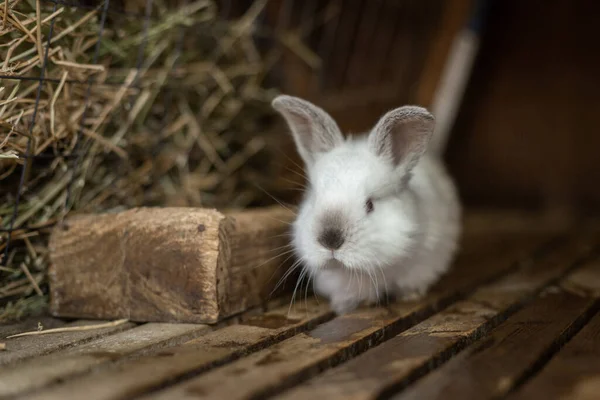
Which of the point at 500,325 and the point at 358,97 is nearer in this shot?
the point at 500,325

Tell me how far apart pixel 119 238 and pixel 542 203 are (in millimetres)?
3337

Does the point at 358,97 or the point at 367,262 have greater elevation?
the point at 358,97

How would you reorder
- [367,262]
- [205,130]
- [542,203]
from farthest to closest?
[542,203] < [205,130] < [367,262]

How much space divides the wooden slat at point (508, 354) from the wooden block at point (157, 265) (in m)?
0.70

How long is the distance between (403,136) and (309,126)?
0.30 metres

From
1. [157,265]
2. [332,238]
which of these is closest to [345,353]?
[332,238]

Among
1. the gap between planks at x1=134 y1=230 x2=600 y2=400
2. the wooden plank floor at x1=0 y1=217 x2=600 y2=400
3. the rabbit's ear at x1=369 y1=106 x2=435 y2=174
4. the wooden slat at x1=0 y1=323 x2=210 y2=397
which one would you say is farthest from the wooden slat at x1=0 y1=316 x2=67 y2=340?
the rabbit's ear at x1=369 y1=106 x2=435 y2=174

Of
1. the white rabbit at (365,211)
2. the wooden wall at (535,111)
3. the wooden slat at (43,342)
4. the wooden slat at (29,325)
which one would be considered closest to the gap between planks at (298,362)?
the white rabbit at (365,211)

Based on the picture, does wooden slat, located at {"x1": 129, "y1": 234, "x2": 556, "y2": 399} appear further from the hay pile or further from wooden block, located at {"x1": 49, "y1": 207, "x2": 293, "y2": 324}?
the hay pile

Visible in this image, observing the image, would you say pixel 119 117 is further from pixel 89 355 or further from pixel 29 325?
pixel 89 355

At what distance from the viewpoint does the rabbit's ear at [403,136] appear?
1906mm

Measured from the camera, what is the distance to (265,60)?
3057mm

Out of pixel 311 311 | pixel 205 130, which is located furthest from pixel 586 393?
pixel 205 130

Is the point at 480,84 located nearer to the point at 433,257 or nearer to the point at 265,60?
the point at 265,60
